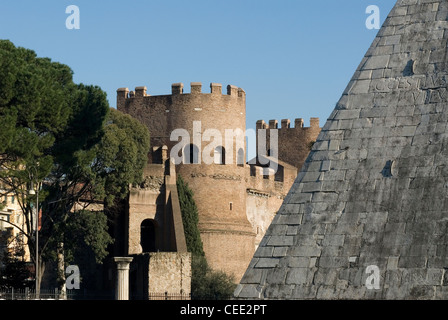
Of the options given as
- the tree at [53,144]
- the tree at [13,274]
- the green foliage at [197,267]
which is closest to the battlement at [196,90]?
the green foliage at [197,267]

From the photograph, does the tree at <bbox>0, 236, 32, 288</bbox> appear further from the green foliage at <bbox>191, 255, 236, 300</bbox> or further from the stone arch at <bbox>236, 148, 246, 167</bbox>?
the stone arch at <bbox>236, 148, 246, 167</bbox>

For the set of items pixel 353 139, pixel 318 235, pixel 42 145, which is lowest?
pixel 318 235

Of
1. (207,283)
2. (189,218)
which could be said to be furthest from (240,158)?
(207,283)

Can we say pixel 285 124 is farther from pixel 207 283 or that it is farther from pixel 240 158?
pixel 207 283

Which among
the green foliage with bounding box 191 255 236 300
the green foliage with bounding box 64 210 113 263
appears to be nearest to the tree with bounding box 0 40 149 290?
the green foliage with bounding box 64 210 113 263

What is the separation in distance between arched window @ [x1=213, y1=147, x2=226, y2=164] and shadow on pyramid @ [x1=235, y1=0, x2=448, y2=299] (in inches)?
1816

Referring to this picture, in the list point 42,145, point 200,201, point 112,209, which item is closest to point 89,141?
point 42,145

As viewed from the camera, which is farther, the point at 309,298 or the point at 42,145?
the point at 42,145

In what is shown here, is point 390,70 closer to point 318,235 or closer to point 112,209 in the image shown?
point 318,235

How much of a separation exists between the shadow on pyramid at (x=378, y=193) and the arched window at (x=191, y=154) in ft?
149

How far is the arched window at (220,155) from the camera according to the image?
5853 cm

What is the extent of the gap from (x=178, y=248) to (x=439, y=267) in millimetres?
40076

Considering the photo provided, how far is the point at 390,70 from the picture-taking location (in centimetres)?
1211

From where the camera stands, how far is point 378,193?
1160 cm
